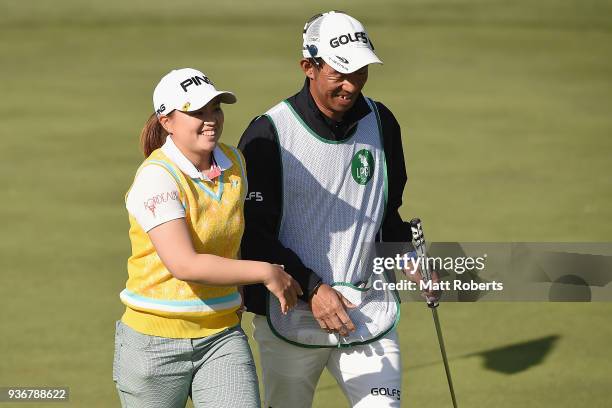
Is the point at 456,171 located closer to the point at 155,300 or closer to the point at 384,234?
the point at 384,234

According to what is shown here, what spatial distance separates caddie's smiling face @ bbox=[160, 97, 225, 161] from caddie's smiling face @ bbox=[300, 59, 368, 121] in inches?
→ 24.1

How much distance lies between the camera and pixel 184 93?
5344mm

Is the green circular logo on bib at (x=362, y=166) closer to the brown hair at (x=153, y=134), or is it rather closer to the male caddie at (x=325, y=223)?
the male caddie at (x=325, y=223)

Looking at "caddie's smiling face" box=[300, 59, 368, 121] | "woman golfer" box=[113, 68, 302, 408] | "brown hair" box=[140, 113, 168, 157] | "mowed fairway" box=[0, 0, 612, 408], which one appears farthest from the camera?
"mowed fairway" box=[0, 0, 612, 408]

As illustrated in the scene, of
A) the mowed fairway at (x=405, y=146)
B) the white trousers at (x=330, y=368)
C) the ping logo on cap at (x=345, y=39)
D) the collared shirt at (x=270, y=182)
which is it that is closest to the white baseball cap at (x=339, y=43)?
the ping logo on cap at (x=345, y=39)

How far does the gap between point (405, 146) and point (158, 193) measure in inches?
404

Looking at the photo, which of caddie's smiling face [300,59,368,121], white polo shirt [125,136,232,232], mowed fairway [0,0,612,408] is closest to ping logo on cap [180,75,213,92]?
white polo shirt [125,136,232,232]

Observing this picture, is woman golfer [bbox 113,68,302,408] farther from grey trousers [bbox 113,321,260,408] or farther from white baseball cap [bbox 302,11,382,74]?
white baseball cap [bbox 302,11,382,74]

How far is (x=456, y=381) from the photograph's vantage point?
874cm

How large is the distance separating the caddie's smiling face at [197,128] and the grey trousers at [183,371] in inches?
30.3

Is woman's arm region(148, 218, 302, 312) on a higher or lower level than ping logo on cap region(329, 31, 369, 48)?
lower

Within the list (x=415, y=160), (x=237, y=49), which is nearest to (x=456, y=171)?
(x=415, y=160)

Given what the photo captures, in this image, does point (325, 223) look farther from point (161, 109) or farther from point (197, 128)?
point (161, 109)

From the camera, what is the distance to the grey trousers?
5.36 meters
